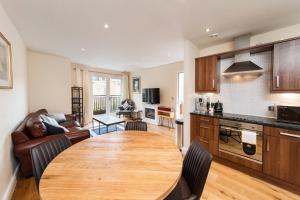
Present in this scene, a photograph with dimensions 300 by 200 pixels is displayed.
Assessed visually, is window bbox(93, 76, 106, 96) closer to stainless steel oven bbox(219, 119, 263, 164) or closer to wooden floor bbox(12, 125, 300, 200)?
wooden floor bbox(12, 125, 300, 200)

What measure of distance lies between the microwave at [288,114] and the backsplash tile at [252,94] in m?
0.25

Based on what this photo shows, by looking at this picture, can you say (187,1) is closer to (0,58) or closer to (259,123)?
(259,123)

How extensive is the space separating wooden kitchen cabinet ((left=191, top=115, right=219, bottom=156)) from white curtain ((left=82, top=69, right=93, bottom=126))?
4413 millimetres

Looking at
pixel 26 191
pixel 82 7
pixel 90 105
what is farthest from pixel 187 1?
pixel 90 105

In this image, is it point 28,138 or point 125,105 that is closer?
point 28,138

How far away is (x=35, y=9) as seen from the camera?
2.01 metres

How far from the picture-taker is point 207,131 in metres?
2.88

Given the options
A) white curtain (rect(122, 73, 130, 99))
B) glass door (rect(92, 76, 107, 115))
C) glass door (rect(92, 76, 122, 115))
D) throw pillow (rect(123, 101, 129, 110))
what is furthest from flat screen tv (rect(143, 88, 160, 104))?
glass door (rect(92, 76, 107, 115))

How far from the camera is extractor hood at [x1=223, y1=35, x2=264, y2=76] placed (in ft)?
8.28

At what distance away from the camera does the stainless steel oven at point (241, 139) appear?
2.26 metres

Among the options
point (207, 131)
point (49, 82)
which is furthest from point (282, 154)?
point (49, 82)

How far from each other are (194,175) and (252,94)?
2.33 meters

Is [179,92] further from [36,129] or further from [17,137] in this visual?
[17,137]

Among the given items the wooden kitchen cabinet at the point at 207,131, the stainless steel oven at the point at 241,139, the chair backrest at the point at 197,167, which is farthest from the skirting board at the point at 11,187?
the stainless steel oven at the point at 241,139
